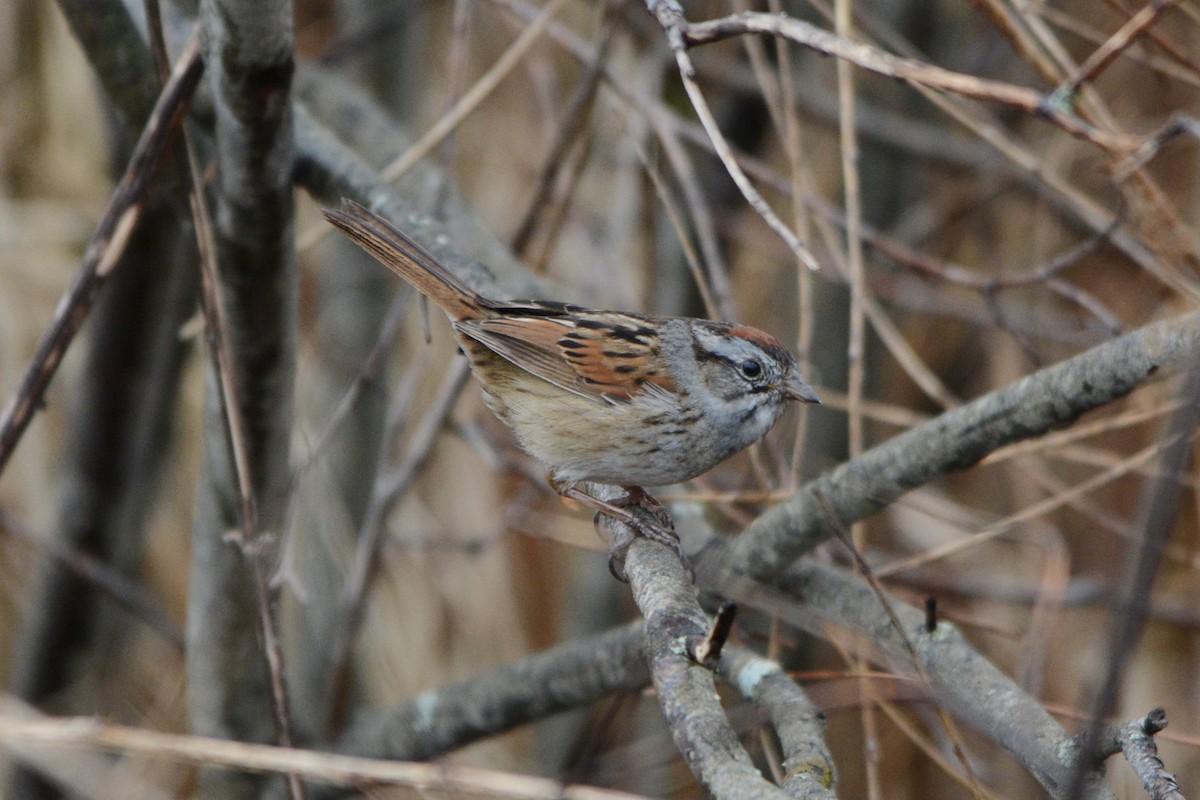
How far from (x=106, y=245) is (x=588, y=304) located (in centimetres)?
245

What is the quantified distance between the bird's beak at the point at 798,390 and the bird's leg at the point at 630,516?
0.45 m

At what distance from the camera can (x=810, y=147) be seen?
18.0 ft

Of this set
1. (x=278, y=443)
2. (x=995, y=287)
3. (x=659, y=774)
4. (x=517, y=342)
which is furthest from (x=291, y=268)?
(x=659, y=774)

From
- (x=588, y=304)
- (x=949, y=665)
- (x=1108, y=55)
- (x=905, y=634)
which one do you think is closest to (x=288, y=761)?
(x=905, y=634)

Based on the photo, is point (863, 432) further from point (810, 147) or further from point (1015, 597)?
point (810, 147)

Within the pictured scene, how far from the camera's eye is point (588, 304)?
15.3 feet

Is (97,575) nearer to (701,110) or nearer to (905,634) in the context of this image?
(905,634)

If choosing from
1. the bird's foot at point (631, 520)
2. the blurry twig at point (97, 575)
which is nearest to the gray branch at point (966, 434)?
→ the bird's foot at point (631, 520)

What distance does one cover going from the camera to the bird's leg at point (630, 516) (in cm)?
248

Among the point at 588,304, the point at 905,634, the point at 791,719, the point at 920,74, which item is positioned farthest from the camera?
the point at 588,304

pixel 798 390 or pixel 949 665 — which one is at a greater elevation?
pixel 798 390

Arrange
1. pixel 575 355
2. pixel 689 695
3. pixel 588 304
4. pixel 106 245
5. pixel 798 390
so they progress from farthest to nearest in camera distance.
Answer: pixel 588 304, pixel 575 355, pixel 798 390, pixel 106 245, pixel 689 695

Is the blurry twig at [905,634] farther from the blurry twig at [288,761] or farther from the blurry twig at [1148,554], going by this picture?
the blurry twig at [1148,554]

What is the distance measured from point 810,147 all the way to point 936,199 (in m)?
0.62
